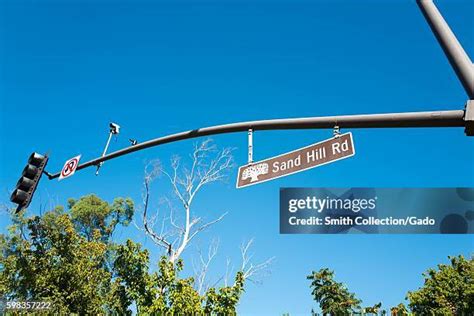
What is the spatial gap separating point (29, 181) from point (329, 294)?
219ft

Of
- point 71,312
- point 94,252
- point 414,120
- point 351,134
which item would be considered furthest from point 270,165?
point 94,252

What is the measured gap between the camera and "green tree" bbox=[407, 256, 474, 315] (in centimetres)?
4397

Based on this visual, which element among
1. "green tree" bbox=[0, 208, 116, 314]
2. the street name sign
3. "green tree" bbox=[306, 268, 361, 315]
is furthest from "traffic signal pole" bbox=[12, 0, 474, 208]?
"green tree" bbox=[306, 268, 361, 315]

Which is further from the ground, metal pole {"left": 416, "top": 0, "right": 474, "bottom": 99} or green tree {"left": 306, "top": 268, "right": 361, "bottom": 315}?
green tree {"left": 306, "top": 268, "right": 361, "bottom": 315}

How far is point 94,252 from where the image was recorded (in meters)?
28.1

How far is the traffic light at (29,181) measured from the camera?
29.6ft

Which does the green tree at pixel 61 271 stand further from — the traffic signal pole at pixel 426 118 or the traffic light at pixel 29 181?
the traffic signal pole at pixel 426 118

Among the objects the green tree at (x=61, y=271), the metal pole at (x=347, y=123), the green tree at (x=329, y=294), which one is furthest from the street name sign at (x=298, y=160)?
the green tree at (x=329, y=294)

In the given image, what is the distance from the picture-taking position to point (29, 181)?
919 cm

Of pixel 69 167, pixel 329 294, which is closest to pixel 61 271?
pixel 69 167

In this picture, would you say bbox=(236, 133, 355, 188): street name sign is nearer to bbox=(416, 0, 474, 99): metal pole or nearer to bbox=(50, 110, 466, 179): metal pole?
bbox=(50, 110, 466, 179): metal pole

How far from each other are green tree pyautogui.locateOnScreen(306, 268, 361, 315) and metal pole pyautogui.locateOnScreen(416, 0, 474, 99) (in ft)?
216

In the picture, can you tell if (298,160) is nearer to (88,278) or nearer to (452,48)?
(452,48)

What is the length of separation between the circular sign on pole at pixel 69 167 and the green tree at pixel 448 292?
1616 inches
